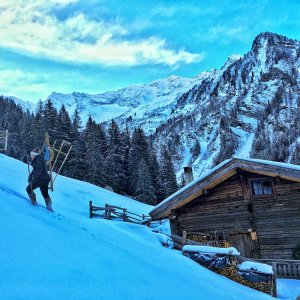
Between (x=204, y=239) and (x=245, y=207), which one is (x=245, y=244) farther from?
(x=204, y=239)

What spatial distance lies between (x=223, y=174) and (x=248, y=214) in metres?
2.12

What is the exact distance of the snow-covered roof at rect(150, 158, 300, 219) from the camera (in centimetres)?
1599

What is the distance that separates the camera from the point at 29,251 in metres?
5.77

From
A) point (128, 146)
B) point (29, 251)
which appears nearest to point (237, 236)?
point (29, 251)

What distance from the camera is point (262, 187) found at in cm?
1734

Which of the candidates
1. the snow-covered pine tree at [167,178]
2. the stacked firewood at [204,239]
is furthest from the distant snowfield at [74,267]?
the snow-covered pine tree at [167,178]

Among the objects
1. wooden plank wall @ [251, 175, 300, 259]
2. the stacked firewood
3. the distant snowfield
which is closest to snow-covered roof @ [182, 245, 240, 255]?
the distant snowfield

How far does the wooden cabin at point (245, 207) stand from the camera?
650 inches

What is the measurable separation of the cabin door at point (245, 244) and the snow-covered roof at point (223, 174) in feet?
8.25

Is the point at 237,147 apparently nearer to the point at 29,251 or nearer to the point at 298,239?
the point at 298,239

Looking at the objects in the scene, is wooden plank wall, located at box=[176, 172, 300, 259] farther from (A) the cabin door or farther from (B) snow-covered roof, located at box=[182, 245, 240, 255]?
(B) snow-covered roof, located at box=[182, 245, 240, 255]

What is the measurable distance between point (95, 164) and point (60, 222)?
137 feet

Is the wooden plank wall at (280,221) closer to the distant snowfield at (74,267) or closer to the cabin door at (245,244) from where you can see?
the cabin door at (245,244)

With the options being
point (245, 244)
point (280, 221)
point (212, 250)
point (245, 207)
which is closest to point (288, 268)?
point (280, 221)
